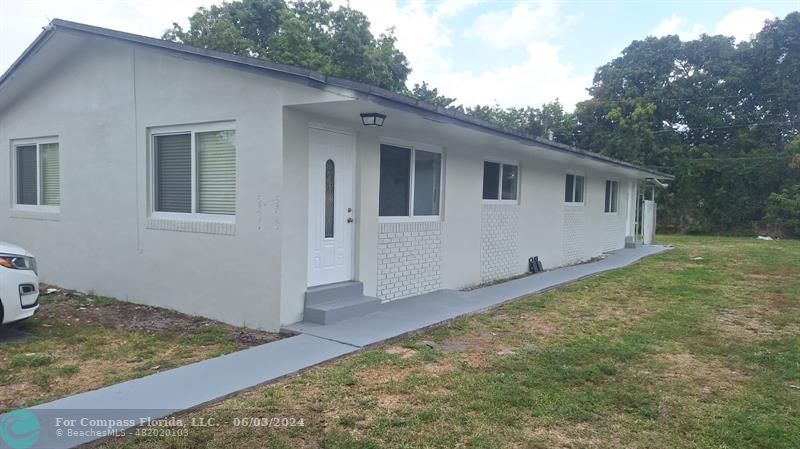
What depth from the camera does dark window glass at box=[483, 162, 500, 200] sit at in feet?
33.5

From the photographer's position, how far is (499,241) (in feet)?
35.0

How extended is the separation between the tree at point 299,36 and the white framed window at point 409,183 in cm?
1874

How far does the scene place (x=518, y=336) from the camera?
6.25 metres

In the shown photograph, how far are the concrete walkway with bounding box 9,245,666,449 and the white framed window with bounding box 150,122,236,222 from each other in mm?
2021

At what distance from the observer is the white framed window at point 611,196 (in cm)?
1716

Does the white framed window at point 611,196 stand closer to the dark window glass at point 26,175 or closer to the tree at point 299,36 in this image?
the tree at point 299,36

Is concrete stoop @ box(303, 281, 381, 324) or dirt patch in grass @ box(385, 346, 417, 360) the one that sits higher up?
concrete stoop @ box(303, 281, 381, 324)

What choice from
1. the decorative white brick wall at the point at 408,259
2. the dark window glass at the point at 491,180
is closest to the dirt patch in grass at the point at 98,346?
the decorative white brick wall at the point at 408,259

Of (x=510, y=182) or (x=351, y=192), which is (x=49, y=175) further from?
(x=510, y=182)

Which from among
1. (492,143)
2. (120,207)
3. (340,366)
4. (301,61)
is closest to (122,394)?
(340,366)

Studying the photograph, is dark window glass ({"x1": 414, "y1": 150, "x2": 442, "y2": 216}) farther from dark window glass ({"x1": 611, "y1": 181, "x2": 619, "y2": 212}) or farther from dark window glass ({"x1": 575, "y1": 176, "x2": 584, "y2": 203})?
dark window glass ({"x1": 611, "y1": 181, "x2": 619, "y2": 212})

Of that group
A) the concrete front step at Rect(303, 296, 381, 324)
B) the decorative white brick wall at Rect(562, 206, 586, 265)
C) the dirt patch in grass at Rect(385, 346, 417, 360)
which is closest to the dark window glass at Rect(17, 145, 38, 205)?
the concrete front step at Rect(303, 296, 381, 324)

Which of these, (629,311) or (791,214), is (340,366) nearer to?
(629,311)

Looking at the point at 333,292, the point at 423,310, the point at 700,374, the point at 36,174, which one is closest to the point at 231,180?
the point at 333,292
